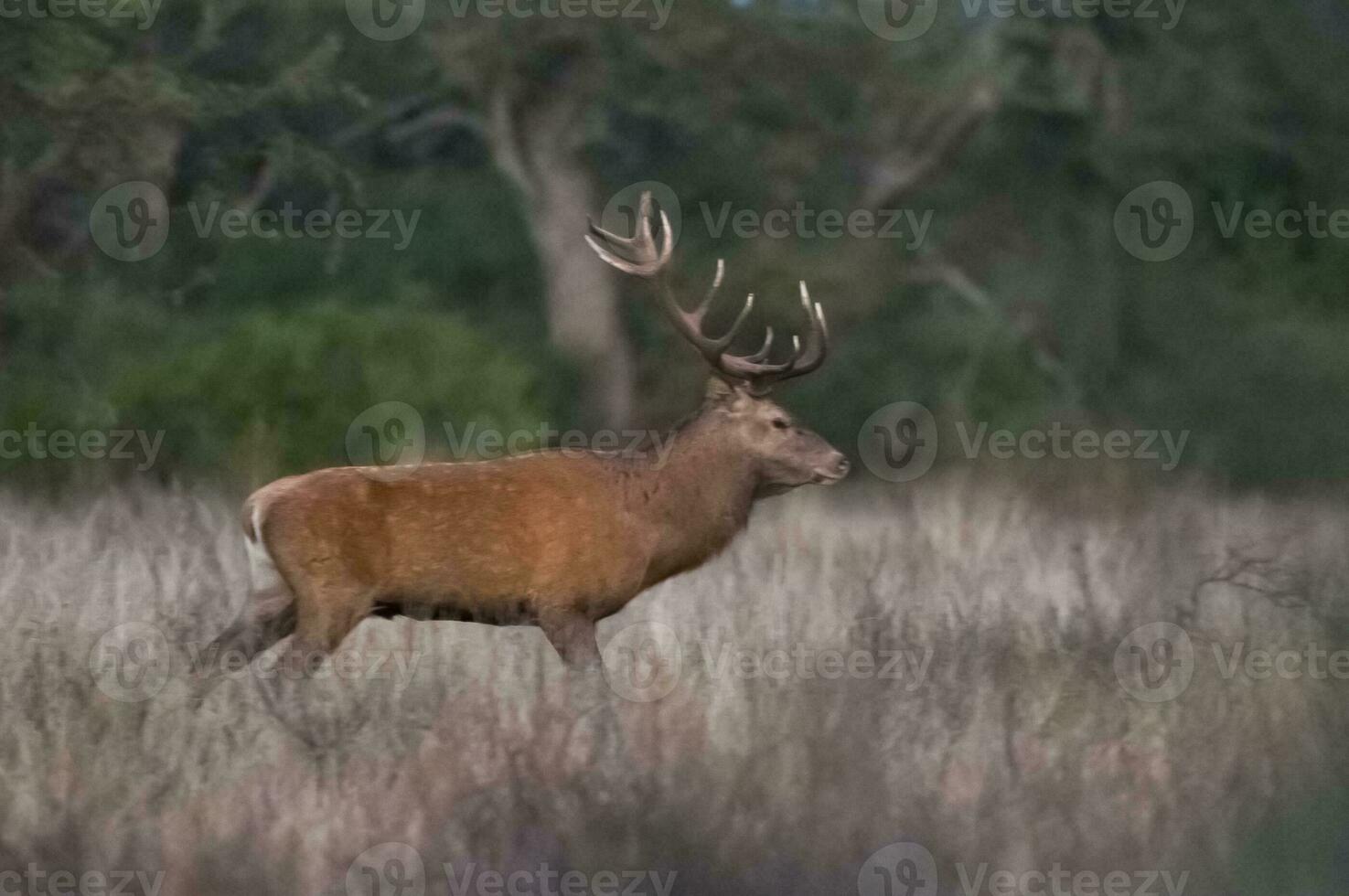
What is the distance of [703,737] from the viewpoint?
24.7ft

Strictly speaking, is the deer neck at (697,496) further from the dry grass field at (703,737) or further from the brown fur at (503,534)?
the dry grass field at (703,737)

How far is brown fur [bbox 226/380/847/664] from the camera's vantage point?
7910 mm

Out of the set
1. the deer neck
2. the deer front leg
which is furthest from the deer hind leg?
the deer neck

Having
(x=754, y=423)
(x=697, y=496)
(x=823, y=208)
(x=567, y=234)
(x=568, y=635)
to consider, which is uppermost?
(x=823, y=208)

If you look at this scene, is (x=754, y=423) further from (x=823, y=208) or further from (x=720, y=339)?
(x=823, y=208)

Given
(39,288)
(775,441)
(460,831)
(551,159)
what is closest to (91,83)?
(39,288)

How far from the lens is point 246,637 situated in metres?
8.10

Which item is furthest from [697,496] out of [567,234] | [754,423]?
[567,234]

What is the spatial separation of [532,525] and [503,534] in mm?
111

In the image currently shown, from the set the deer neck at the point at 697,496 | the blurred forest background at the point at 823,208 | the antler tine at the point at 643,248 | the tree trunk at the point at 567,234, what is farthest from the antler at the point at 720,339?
the tree trunk at the point at 567,234

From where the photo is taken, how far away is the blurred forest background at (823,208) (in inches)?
771

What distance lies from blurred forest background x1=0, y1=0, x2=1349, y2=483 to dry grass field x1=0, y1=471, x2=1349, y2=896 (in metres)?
8.71

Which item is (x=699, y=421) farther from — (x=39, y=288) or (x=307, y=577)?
(x=39, y=288)

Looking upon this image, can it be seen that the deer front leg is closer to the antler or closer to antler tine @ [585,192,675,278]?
the antler
